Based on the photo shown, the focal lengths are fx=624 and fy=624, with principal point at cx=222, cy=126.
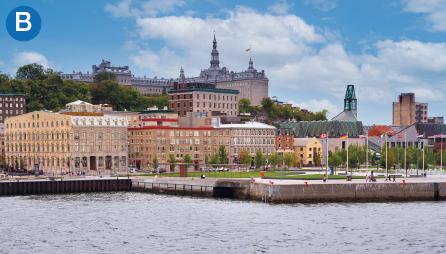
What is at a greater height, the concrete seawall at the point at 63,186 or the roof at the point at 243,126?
the roof at the point at 243,126

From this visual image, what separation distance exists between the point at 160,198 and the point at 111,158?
4266cm

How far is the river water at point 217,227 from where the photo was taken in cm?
6059

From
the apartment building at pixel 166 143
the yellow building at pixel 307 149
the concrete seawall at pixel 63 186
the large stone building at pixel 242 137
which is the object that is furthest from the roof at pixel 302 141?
the concrete seawall at pixel 63 186

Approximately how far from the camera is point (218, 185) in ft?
319

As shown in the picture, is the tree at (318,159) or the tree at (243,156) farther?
the tree at (318,159)

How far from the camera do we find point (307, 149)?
162 metres

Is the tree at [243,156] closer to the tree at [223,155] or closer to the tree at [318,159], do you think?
the tree at [223,155]

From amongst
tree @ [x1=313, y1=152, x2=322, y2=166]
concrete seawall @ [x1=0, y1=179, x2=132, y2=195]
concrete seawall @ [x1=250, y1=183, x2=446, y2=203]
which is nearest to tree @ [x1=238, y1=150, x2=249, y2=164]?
tree @ [x1=313, y1=152, x2=322, y2=166]

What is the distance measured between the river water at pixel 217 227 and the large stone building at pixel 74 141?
40.9 metres

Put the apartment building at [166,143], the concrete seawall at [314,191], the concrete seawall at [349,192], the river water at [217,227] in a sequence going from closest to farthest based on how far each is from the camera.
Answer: the river water at [217,227]
the concrete seawall at [349,192]
the concrete seawall at [314,191]
the apartment building at [166,143]

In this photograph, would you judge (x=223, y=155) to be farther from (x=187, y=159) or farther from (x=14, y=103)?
(x=14, y=103)

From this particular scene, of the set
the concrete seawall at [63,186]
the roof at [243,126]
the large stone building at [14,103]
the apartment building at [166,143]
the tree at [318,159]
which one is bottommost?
the concrete seawall at [63,186]

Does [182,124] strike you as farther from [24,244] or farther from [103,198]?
[24,244]

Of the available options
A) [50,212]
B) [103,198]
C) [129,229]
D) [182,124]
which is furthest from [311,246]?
[182,124]
